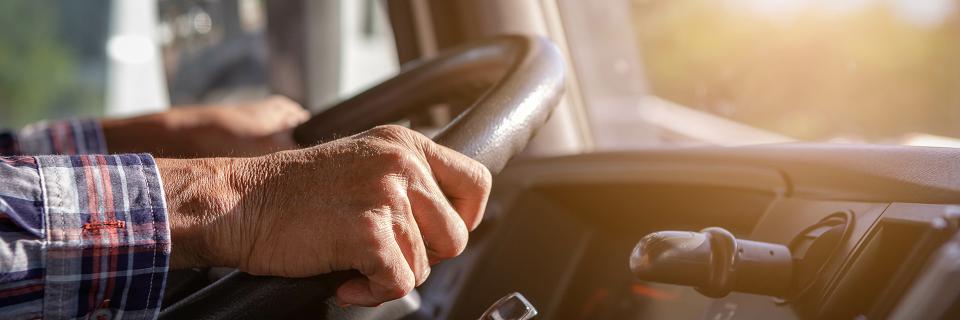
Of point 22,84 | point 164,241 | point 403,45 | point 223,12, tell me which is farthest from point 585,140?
point 223,12

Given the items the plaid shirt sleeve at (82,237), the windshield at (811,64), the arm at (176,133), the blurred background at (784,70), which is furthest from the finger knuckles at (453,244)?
the windshield at (811,64)

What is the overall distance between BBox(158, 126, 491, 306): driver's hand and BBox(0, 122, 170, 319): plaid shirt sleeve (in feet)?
0.08

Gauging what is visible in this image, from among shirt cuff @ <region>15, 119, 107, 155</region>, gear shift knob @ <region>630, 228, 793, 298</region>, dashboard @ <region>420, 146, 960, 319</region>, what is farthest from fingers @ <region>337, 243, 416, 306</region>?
shirt cuff @ <region>15, 119, 107, 155</region>

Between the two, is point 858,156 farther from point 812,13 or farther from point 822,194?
point 812,13

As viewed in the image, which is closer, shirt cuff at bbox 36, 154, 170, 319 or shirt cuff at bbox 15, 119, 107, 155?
shirt cuff at bbox 36, 154, 170, 319

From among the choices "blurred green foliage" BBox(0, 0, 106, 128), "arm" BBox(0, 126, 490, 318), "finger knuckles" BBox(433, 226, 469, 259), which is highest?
"arm" BBox(0, 126, 490, 318)

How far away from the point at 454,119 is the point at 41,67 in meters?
3.17

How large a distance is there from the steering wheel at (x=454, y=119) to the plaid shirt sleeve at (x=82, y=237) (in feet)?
0.17

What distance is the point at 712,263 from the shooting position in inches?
36.2

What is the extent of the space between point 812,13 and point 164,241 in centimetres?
150

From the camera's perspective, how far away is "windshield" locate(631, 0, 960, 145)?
1.74 m

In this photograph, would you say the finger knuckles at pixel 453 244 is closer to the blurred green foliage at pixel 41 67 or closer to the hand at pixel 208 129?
the hand at pixel 208 129

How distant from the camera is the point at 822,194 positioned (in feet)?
3.56

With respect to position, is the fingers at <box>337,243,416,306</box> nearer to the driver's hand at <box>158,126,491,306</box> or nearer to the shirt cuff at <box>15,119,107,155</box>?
the driver's hand at <box>158,126,491,306</box>
